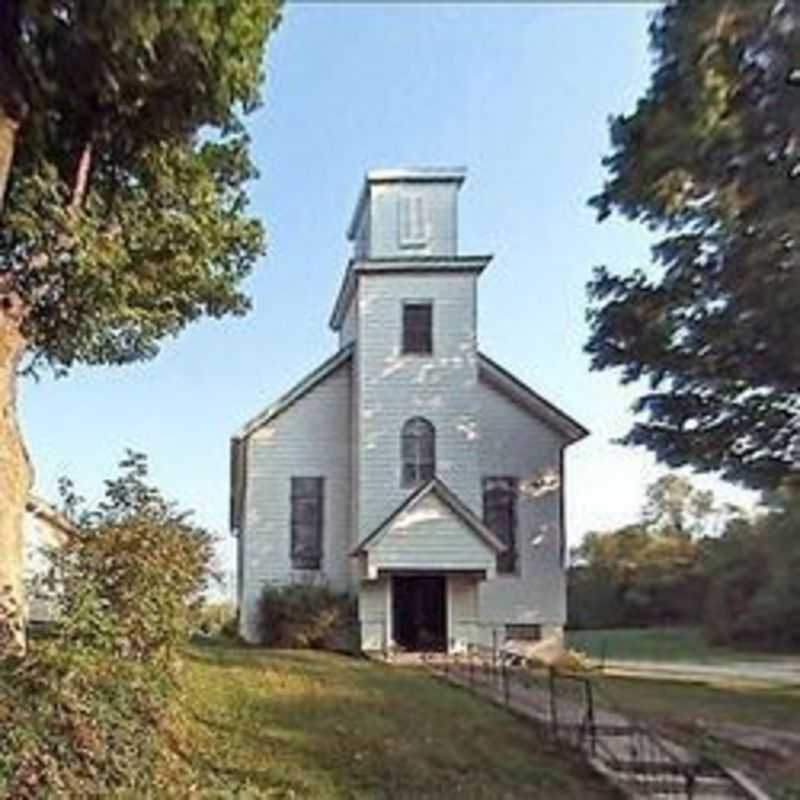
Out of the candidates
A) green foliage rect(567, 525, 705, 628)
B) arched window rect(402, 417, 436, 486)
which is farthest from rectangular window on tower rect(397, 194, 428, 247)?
green foliage rect(567, 525, 705, 628)

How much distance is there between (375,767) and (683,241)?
1292 cm

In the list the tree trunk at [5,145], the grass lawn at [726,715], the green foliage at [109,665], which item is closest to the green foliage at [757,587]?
the grass lawn at [726,715]

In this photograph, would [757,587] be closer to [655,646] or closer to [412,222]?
[655,646]

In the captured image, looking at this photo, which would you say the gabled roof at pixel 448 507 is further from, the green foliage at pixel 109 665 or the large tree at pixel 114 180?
the green foliage at pixel 109 665

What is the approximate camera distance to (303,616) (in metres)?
31.5

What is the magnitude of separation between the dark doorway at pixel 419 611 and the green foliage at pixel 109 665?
18828 millimetres

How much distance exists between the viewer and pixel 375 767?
465 inches

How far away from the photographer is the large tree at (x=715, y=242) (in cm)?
1655

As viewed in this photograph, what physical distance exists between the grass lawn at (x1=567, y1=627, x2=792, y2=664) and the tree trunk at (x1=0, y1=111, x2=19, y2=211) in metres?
27.7

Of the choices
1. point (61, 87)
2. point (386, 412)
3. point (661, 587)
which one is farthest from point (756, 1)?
point (661, 587)

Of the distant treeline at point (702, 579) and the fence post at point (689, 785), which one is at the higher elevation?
the distant treeline at point (702, 579)

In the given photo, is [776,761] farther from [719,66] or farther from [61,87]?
[61,87]

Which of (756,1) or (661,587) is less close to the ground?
(756,1)

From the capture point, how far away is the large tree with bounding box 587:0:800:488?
1655cm
